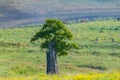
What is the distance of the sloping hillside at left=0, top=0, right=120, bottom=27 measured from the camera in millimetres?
130000

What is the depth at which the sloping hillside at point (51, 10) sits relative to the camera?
427ft

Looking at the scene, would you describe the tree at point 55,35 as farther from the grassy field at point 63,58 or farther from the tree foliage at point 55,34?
the grassy field at point 63,58

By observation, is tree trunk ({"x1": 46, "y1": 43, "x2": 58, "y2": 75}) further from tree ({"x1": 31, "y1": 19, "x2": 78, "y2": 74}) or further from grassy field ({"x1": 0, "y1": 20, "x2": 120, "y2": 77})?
tree ({"x1": 31, "y1": 19, "x2": 78, "y2": 74})

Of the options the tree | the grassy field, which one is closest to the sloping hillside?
the grassy field

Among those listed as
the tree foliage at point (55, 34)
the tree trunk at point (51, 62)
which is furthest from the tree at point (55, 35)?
the tree trunk at point (51, 62)

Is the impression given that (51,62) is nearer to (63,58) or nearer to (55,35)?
(55,35)

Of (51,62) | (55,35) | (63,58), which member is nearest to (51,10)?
(63,58)

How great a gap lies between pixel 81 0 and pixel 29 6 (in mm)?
17794

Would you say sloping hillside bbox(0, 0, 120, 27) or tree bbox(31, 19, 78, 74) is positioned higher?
tree bbox(31, 19, 78, 74)

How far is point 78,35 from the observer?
9050cm

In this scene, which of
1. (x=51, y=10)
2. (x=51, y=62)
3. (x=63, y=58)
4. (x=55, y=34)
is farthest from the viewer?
(x=51, y=10)

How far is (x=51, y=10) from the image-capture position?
5812 inches

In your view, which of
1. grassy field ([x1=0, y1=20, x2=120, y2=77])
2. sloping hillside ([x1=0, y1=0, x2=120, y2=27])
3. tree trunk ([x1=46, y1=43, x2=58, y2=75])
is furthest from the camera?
sloping hillside ([x1=0, y1=0, x2=120, y2=27])

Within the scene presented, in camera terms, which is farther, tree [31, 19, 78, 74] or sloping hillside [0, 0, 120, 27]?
sloping hillside [0, 0, 120, 27]
